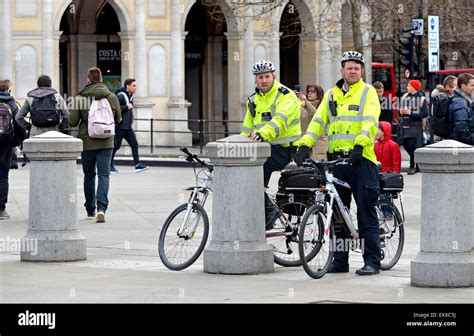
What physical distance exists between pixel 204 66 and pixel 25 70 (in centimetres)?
1179

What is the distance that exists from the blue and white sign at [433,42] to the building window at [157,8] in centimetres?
1302

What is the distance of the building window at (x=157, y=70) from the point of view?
4497 centimetres

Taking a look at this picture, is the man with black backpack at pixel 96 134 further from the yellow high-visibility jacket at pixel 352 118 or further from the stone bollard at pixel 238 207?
the yellow high-visibility jacket at pixel 352 118

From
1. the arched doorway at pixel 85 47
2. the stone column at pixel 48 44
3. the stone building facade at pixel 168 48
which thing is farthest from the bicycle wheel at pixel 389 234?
the arched doorway at pixel 85 47

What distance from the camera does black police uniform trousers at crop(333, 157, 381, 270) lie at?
1302 centimetres

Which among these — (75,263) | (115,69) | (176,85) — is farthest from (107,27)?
(75,263)

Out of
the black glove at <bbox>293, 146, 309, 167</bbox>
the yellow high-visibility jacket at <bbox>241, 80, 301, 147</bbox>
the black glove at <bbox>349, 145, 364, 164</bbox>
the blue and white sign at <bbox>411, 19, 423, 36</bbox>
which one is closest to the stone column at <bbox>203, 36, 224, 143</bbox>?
the blue and white sign at <bbox>411, 19, 423, 36</bbox>

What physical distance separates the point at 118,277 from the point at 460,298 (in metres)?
3.11

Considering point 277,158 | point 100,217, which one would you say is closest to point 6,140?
point 100,217

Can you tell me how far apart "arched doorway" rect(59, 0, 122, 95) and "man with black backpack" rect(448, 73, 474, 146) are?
1311 inches

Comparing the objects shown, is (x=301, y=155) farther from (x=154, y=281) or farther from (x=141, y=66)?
(x=141, y=66)

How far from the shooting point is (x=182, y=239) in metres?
13.5

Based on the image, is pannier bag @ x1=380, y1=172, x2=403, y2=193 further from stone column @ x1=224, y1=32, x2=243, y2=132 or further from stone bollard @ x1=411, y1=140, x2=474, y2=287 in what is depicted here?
stone column @ x1=224, y1=32, x2=243, y2=132
